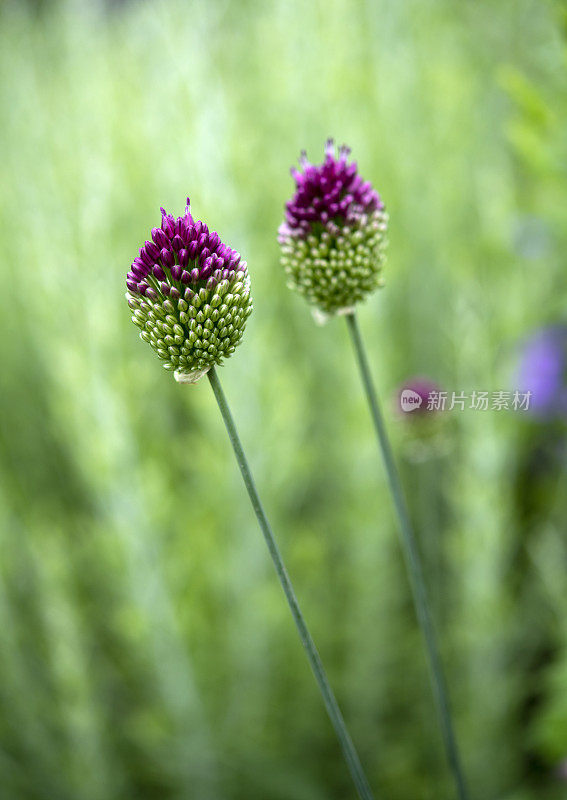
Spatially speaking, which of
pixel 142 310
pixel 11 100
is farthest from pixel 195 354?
pixel 11 100

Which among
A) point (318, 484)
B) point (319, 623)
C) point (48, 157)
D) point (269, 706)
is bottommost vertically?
point (269, 706)

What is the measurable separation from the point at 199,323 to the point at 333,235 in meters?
0.15

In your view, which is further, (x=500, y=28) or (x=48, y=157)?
(x=500, y=28)

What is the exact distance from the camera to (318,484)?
142 cm

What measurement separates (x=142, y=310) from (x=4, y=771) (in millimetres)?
1017

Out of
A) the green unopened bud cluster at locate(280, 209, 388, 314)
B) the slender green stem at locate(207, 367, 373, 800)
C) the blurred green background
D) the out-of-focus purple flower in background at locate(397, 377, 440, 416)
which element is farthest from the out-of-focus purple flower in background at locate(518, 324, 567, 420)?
the slender green stem at locate(207, 367, 373, 800)

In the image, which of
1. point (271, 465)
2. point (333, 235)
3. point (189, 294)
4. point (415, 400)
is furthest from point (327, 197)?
point (271, 465)

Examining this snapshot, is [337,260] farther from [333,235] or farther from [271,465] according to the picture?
[271,465]

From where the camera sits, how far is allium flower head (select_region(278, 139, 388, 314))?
453 mm

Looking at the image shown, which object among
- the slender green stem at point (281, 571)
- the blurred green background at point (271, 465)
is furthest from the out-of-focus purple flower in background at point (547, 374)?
the slender green stem at point (281, 571)

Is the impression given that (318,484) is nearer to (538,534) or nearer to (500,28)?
(538,534)

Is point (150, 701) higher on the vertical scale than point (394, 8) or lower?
lower

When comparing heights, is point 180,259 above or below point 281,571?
above

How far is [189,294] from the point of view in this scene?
34 centimetres
